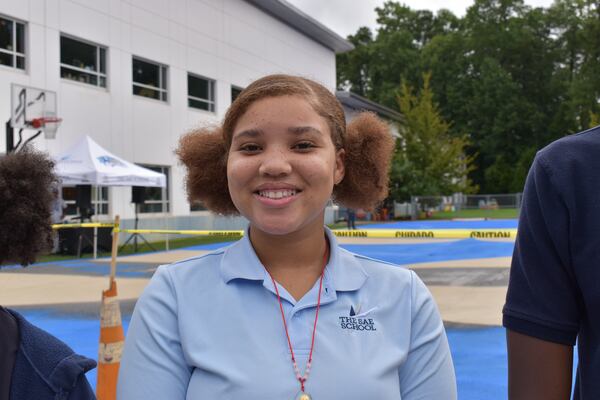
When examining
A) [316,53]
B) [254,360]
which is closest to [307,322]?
[254,360]

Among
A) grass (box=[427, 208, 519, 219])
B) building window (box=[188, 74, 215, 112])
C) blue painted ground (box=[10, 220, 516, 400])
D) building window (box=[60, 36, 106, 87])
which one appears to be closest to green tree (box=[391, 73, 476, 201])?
grass (box=[427, 208, 519, 219])

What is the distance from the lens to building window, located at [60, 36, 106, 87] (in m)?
18.9

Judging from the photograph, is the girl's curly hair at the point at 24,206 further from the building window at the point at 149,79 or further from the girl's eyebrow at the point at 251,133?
the building window at the point at 149,79

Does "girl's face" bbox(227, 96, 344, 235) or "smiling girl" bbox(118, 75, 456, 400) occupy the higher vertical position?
"girl's face" bbox(227, 96, 344, 235)

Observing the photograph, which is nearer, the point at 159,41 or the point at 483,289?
the point at 483,289

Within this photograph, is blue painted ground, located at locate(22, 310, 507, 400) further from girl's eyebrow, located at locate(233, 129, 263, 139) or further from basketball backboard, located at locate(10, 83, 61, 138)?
basketball backboard, located at locate(10, 83, 61, 138)

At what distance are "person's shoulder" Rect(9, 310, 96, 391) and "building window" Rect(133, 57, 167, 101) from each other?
829 inches

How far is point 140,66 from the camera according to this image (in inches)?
874

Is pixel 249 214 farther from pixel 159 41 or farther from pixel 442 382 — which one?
pixel 159 41

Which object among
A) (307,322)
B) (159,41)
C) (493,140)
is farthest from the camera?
(493,140)

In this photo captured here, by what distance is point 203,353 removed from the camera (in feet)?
5.08

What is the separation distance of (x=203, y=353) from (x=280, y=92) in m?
0.71

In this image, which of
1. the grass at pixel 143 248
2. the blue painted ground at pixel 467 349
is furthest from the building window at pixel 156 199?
the blue painted ground at pixel 467 349

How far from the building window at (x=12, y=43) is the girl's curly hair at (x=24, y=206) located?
16553mm
